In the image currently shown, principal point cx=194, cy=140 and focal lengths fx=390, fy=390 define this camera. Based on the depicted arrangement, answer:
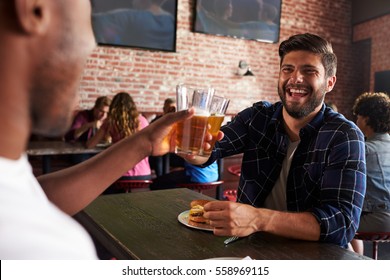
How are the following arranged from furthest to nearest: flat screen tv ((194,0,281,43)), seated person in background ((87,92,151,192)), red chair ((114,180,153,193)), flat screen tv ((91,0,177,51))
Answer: flat screen tv ((194,0,281,43)) → flat screen tv ((91,0,177,51)) → seated person in background ((87,92,151,192)) → red chair ((114,180,153,193))

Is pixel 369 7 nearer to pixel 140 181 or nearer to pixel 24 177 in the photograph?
Result: pixel 140 181

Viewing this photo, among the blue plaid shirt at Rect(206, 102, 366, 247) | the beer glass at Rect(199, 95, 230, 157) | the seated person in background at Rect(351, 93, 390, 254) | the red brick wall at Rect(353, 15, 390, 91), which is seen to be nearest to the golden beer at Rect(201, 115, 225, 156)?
the beer glass at Rect(199, 95, 230, 157)

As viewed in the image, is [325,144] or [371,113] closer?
[325,144]

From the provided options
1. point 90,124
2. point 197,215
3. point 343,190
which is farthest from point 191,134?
point 90,124

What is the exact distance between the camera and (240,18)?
450cm

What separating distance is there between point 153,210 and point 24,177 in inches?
27.3

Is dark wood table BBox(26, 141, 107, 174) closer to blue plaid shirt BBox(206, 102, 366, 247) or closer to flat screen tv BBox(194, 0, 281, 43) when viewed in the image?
blue plaid shirt BBox(206, 102, 366, 247)

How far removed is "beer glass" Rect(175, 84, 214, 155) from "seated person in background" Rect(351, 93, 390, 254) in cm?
109

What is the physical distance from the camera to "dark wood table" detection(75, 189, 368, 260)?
0.81m

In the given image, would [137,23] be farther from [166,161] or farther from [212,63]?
[166,161]
